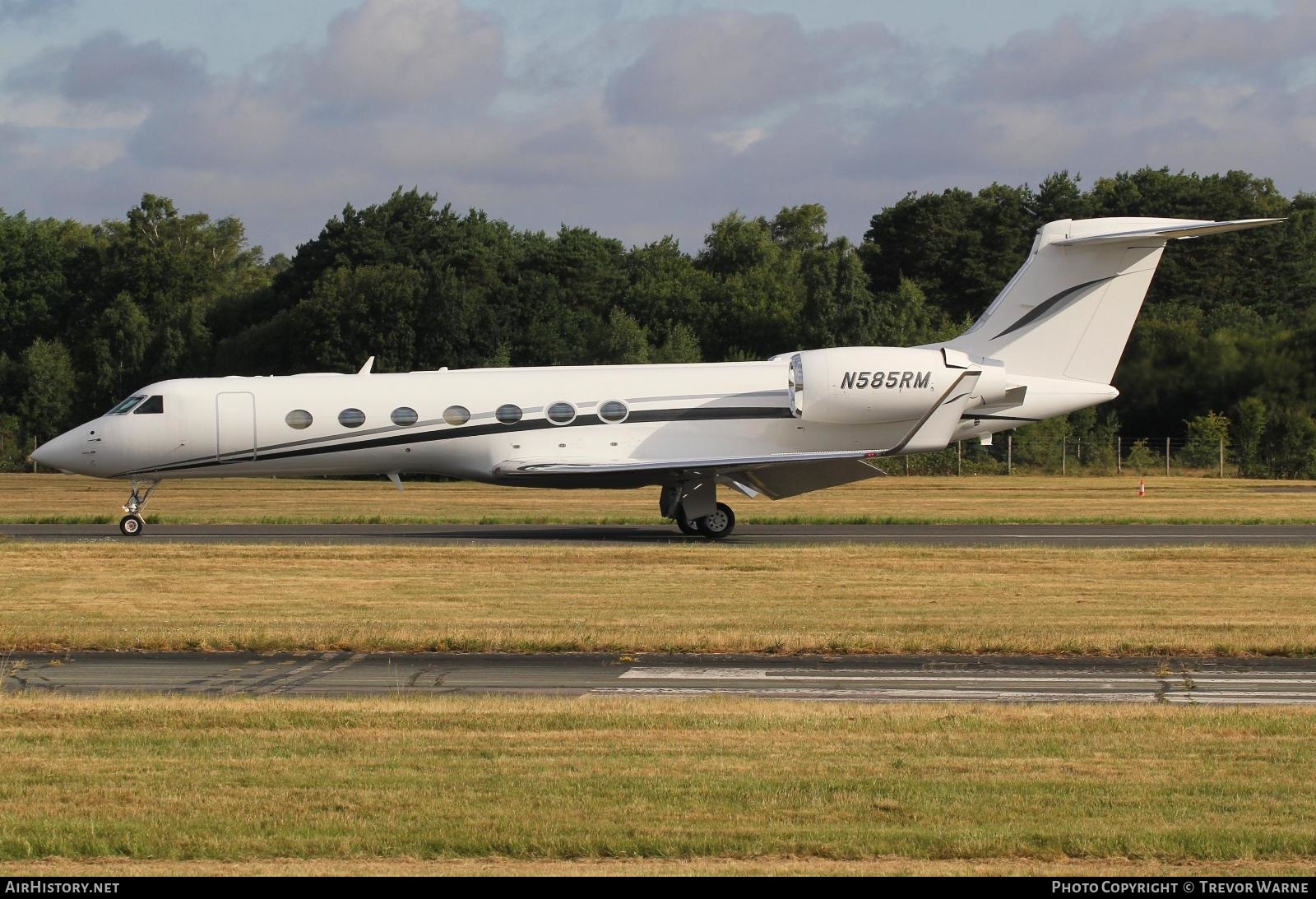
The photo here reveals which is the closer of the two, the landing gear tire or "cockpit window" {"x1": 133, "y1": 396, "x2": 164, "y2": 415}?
the landing gear tire

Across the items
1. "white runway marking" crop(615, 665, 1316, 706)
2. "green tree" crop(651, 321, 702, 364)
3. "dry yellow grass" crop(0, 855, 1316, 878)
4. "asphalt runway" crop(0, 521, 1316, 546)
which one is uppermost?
"green tree" crop(651, 321, 702, 364)

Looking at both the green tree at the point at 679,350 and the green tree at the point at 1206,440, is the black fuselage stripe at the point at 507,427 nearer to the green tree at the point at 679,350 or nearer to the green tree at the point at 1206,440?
the green tree at the point at 1206,440

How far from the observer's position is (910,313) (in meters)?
59.9

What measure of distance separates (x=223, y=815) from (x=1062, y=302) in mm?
20872

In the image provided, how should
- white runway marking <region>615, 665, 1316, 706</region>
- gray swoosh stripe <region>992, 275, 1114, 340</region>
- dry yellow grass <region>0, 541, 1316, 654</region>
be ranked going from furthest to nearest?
gray swoosh stripe <region>992, 275, 1114, 340</region> < dry yellow grass <region>0, 541, 1316, 654</region> < white runway marking <region>615, 665, 1316, 706</region>

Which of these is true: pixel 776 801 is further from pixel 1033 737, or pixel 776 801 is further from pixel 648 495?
pixel 648 495

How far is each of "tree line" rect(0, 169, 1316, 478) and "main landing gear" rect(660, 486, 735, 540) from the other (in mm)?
24421

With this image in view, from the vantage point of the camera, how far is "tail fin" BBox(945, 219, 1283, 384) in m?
25.3

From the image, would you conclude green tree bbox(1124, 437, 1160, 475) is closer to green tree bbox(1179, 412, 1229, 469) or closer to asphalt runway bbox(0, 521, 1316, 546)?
green tree bbox(1179, 412, 1229, 469)

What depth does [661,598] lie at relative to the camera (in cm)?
1709

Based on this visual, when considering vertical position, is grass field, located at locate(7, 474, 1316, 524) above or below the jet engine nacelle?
below

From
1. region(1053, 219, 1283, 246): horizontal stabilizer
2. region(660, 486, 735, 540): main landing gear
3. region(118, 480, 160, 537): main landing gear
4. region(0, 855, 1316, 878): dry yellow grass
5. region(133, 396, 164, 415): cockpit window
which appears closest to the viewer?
region(0, 855, 1316, 878): dry yellow grass

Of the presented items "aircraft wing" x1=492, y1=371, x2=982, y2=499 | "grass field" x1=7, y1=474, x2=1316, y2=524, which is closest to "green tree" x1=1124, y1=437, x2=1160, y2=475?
"grass field" x1=7, y1=474, x2=1316, y2=524

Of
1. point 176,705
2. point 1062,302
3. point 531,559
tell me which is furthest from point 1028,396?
point 176,705
